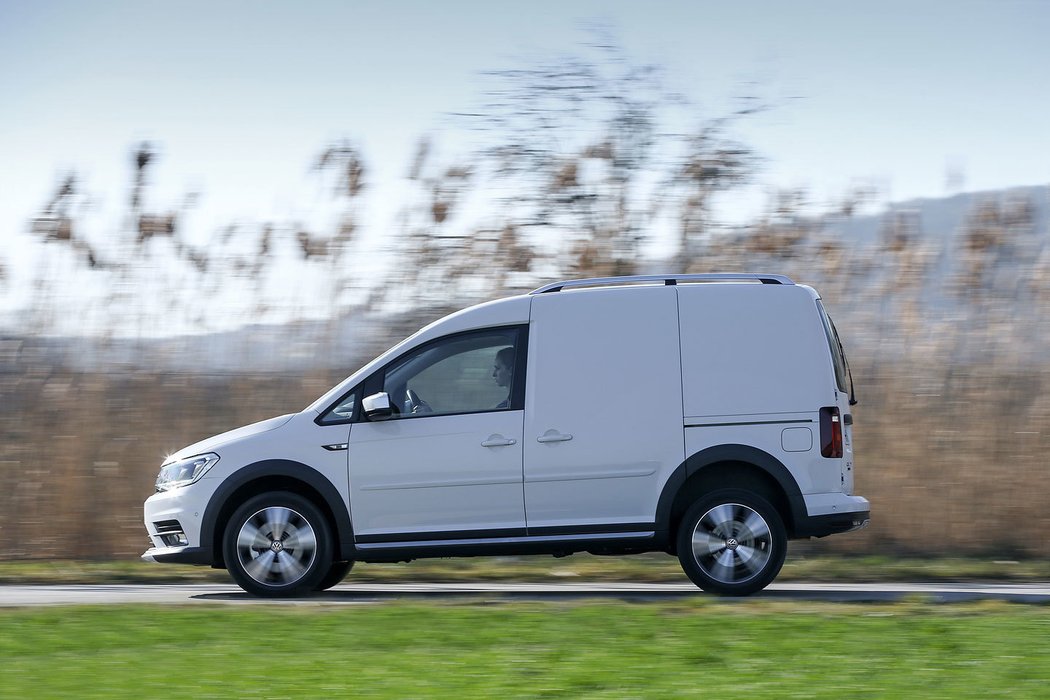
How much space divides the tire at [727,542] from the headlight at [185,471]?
3.28 meters

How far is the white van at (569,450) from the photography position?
8391 millimetres

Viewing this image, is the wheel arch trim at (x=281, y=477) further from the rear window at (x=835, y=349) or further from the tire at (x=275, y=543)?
the rear window at (x=835, y=349)

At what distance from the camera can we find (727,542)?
841 cm

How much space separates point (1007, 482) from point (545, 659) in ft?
23.5

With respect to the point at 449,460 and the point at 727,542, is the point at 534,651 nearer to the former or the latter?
the point at 449,460

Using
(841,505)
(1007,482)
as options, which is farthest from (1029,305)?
(841,505)

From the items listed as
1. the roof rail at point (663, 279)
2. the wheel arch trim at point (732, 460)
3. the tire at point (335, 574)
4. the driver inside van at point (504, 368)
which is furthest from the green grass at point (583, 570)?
the roof rail at point (663, 279)

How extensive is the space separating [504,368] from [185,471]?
2368 millimetres

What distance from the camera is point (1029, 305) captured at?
1240cm

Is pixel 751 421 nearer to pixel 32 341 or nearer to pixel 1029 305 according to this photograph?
pixel 1029 305

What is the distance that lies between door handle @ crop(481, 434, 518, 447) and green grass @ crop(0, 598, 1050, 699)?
107cm

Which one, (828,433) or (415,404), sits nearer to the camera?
(828,433)

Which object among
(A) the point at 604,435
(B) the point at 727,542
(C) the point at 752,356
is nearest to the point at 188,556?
(A) the point at 604,435

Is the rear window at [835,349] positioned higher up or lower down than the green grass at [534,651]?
higher up
